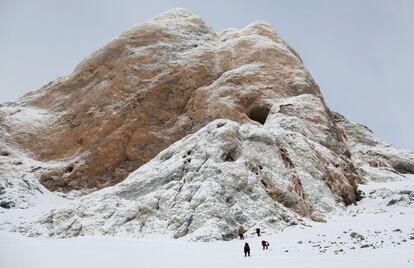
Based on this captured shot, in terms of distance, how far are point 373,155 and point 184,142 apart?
3092 cm

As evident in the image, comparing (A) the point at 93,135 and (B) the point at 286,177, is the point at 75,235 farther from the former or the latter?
(A) the point at 93,135

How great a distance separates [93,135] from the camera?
5378 cm

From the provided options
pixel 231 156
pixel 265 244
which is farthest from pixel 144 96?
pixel 265 244

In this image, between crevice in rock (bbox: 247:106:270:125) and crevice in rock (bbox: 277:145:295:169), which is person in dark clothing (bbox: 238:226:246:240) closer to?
crevice in rock (bbox: 277:145:295:169)

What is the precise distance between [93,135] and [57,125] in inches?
266

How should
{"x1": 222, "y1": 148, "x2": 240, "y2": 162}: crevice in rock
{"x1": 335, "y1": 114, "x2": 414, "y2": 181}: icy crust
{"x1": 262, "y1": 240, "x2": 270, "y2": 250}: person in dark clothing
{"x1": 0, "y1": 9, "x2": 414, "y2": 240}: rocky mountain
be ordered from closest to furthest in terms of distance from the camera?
{"x1": 262, "y1": 240, "x2": 270, "y2": 250}: person in dark clothing
{"x1": 0, "y1": 9, "x2": 414, "y2": 240}: rocky mountain
{"x1": 222, "y1": 148, "x2": 240, "y2": 162}: crevice in rock
{"x1": 335, "y1": 114, "x2": 414, "y2": 181}: icy crust

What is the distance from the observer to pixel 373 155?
60312mm

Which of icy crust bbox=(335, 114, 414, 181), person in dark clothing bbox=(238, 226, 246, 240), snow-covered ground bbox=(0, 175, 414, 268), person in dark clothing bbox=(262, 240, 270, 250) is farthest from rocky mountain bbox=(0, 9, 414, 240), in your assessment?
person in dark clothing bbox=(262, 240, 270, 250)

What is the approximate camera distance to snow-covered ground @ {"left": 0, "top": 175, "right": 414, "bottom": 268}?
58.7 ft

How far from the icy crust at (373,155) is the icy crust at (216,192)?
13.5 metres

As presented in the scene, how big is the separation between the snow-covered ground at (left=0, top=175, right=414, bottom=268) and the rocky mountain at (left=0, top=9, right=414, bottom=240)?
3.10 m

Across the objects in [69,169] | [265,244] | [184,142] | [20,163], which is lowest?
[265,244]

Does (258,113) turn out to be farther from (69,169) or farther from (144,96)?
(69,169)

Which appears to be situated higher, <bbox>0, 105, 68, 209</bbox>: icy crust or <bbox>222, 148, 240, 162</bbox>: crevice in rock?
<bbox>0, 105, 68, 209</bbox>: icy crust
